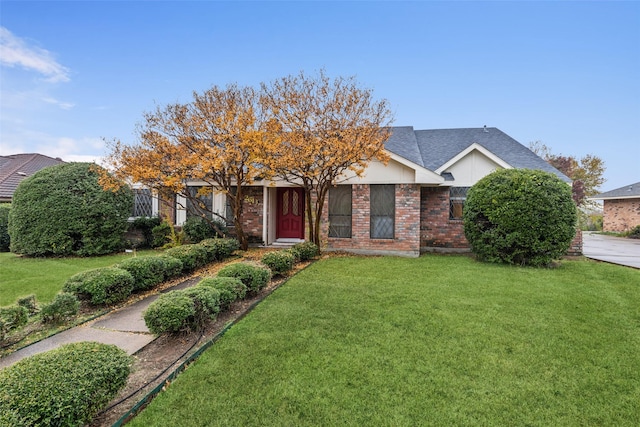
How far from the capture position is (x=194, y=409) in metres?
2.61

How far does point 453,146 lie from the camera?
13.6 m

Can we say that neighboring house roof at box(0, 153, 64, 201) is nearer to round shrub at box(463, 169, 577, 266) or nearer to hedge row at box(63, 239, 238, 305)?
hedge row at box(63, 239, 238, 305)

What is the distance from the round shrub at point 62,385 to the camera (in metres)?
1.98

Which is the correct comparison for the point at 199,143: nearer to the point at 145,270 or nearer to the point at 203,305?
the point at 145,270

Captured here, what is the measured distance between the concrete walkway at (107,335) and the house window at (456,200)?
10620 mm

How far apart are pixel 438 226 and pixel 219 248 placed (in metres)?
7.99

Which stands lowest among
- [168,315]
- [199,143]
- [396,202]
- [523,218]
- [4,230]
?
[168,315]

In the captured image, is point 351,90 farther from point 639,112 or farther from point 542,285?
point 639,112

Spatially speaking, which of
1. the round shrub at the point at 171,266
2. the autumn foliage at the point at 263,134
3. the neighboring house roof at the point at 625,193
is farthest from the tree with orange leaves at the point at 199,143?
the neighboring house roof at the point at 625,193

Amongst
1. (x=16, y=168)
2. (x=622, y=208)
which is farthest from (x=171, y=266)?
(x=622, y=208)

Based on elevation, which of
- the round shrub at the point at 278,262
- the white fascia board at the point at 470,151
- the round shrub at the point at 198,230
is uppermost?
the white fascia board at the point at 470,151

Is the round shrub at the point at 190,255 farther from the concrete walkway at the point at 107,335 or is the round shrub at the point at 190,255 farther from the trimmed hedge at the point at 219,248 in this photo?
the concrete walkway at the point at 107,335

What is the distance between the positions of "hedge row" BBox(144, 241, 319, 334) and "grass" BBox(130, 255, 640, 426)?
48 centimetres

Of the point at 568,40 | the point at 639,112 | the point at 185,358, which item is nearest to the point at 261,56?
the point at 568,40
